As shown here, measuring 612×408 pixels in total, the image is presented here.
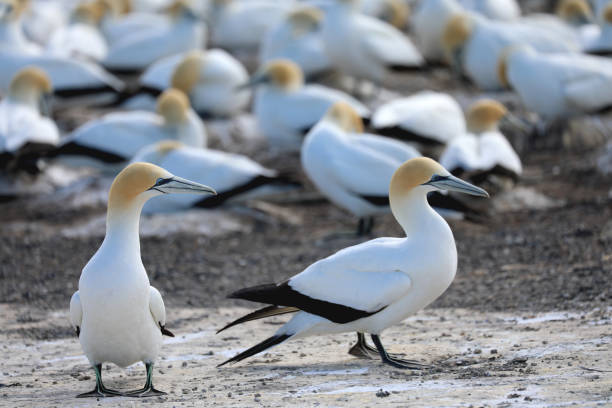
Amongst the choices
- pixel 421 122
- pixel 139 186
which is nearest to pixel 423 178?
pixel 139 186

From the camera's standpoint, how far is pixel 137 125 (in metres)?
10.5

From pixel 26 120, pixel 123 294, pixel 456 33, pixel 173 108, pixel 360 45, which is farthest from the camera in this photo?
pixel 456 33

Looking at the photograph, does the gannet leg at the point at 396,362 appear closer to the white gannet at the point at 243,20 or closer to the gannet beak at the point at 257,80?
the gannet beak at the point at 257,80

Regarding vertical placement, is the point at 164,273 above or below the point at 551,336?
below

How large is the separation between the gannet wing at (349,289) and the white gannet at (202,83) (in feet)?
22.4

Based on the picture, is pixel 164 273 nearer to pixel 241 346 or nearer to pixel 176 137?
pixel 241 346

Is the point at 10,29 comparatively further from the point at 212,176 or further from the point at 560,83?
the point at 560,83

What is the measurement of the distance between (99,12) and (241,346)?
1083 cm

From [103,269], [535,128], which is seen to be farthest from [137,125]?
[103,269]

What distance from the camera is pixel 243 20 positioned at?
15.5 m

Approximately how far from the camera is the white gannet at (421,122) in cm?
1005

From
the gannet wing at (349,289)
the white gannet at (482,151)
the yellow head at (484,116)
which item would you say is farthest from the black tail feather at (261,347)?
the yellow head at (484,116)

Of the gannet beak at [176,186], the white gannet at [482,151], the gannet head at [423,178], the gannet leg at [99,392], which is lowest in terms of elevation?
the gannet leg at [99,392]

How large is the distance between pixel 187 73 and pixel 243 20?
12.7 feet
